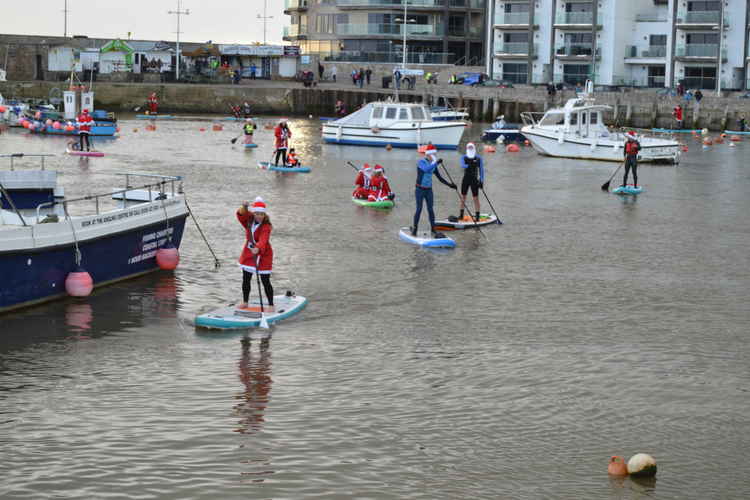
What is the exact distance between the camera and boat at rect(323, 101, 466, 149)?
2140 inches

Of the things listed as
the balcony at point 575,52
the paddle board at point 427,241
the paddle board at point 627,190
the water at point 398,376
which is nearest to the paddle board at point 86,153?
the paddle board at point 627,190

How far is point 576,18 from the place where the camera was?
3467 inches

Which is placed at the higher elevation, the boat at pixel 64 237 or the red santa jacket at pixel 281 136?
the red santa jacket at pixel 281 136

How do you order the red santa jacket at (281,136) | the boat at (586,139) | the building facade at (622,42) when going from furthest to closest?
1. the building facade at (622,42)
2. the boat at (586,139)
3. the red santa jacket at (281,136)

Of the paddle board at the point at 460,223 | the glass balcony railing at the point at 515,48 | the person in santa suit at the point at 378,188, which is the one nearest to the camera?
the paddle board at the point at 460,223

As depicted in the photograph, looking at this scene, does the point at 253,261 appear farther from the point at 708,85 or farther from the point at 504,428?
the point at 708,85

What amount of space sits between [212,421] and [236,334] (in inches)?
142

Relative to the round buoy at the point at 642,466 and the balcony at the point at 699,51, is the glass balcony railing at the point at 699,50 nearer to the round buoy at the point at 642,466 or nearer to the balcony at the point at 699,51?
the balcony at the point at 699,51

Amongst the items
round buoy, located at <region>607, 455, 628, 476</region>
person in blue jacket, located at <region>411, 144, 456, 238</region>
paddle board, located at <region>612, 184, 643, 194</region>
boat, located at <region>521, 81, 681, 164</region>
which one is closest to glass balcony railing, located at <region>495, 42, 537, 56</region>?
boat, located at <region>521, 81, 681, 164</region>

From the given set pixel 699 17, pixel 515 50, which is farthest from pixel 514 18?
pixel 699 17

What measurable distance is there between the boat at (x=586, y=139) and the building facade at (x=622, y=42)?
110 feet

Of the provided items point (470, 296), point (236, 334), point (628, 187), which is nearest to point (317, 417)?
point (236, 334)

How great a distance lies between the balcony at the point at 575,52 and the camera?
87500 mm

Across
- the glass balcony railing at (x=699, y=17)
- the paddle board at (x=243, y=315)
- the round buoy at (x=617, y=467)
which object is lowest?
the round buoy at (x=617, y=467)
